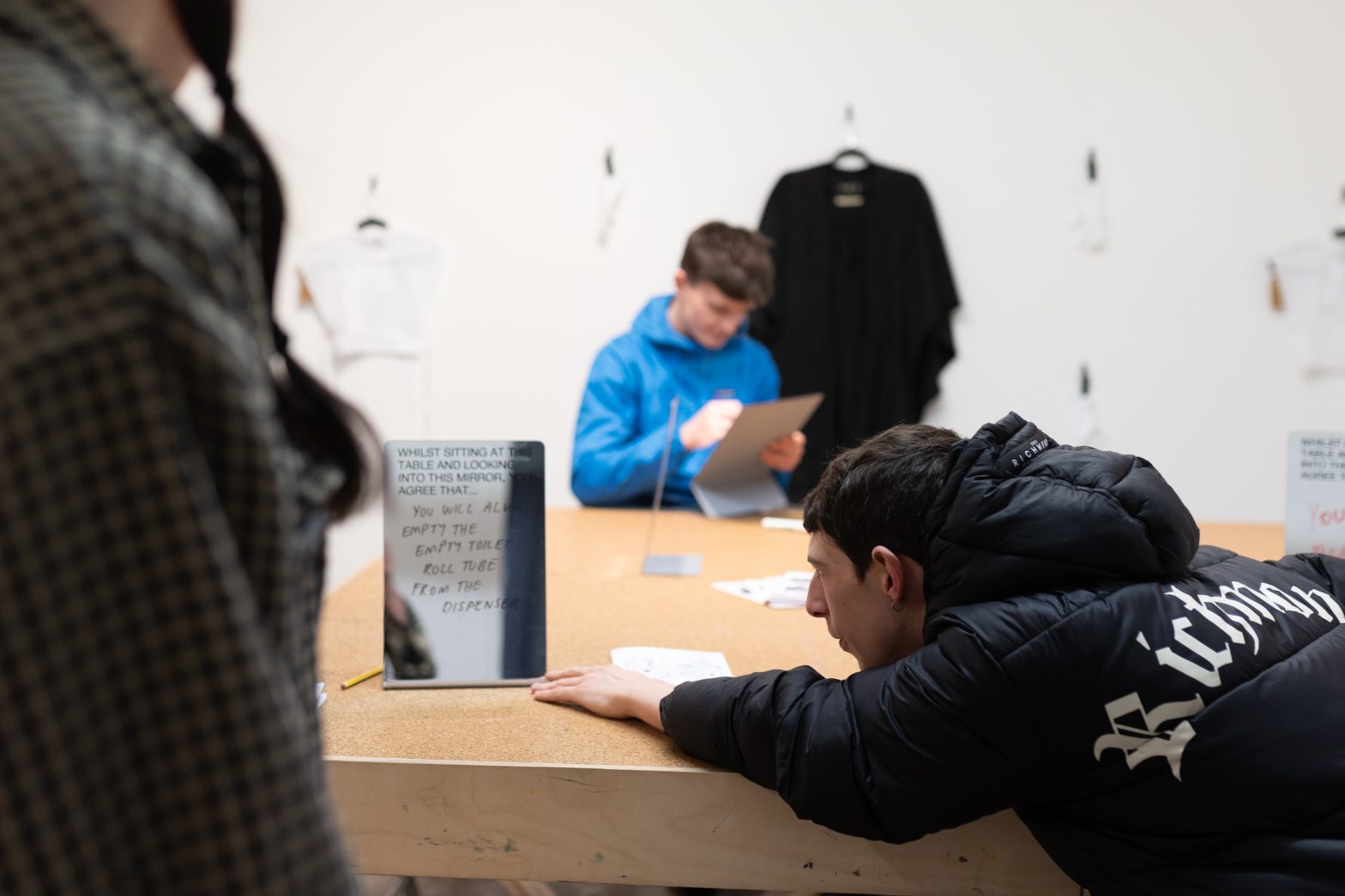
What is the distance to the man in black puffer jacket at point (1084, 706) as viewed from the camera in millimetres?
916

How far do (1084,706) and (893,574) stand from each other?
0.25 m

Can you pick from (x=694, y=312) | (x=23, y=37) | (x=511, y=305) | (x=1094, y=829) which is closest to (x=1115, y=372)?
(x=694, y=312)

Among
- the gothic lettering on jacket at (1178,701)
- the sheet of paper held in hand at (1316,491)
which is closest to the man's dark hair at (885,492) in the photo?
the gothic lettering on jacket at (1178,701)

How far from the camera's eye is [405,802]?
1052 millimetres

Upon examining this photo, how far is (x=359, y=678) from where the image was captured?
4.19 ft

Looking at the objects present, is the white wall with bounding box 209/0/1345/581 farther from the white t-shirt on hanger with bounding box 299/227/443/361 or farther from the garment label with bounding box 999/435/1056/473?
the garment label with bounding box 999/435/1056/473

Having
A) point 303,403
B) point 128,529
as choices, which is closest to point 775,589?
point 303,403

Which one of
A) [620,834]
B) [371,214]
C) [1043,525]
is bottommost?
[620,834]

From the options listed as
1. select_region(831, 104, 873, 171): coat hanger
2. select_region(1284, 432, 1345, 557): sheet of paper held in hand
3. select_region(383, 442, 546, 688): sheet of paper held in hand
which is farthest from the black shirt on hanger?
select_region(383, 442, 546, 688): sheet of paper held in hand

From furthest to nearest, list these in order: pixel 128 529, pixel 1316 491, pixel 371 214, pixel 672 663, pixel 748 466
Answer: pixel 371 214
pixel 748 466
pixel 1316 491
pixel 672 663
pixel 128 529

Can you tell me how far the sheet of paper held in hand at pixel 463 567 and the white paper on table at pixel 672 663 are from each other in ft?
0.39

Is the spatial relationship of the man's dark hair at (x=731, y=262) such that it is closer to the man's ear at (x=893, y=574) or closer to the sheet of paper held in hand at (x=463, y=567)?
the sheet of paper held in hand at (x=463, y=567)

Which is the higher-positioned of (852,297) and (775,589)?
(852,297)

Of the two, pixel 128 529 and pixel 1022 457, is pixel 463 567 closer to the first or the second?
pixel 1022 457
